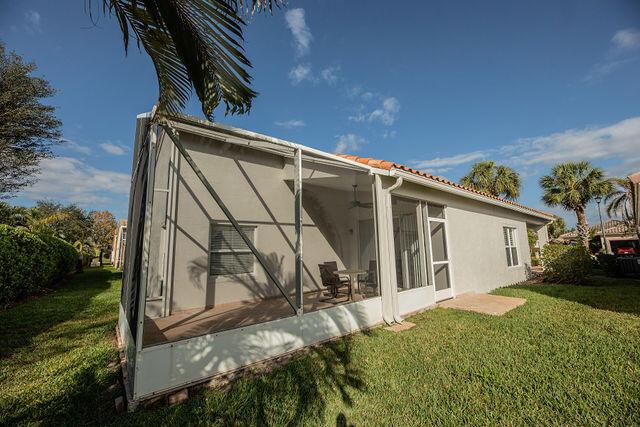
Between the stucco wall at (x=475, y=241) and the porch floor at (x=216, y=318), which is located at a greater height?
the stucco wall at (x=475, y=241)

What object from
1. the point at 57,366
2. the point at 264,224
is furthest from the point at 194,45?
the point at 264,224

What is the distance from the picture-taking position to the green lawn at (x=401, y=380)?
2775mm

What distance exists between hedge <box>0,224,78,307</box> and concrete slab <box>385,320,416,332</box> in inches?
424

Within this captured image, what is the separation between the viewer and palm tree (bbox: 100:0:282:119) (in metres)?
2.51

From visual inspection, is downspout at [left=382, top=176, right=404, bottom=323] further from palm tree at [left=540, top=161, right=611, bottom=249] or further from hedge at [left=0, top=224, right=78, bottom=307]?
palm tree at [left=540, top=161, right=611, bottom=249]

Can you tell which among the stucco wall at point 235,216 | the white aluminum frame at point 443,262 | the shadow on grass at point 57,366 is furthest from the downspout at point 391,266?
the shadow on grass at point 57,366

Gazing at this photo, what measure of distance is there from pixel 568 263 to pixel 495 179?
14.9 m

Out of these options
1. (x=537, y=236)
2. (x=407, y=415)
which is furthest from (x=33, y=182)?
(x=537, y=236)

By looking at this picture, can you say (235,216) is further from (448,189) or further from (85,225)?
(85,225)

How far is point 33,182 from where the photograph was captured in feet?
60.1

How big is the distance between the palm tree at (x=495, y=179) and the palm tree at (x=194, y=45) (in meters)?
25.7

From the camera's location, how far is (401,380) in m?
3.40

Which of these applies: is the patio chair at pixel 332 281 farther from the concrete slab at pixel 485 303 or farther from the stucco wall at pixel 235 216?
the concrete slab at pixel 485 303

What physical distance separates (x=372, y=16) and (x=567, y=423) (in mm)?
10520
